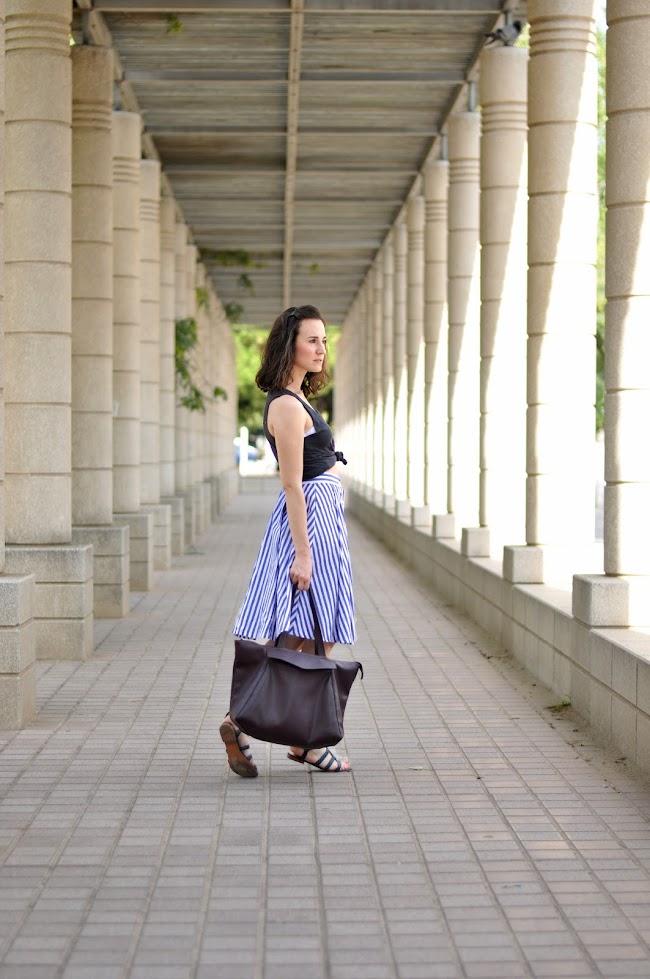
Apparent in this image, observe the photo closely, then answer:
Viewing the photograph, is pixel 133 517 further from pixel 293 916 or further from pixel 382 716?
pixel 293 916

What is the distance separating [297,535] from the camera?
21.5ft

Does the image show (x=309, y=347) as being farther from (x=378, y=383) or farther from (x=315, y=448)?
(x=378, y=383)

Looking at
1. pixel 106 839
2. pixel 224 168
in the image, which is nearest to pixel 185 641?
pixel 106 839

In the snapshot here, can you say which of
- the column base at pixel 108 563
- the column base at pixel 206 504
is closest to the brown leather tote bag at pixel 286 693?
the column base at pixel 108 563

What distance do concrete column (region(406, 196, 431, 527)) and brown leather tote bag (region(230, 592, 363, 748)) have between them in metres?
15.7

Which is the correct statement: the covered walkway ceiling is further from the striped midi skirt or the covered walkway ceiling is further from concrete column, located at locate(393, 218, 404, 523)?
the striped midi skirt

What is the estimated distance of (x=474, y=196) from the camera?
55.1 ft

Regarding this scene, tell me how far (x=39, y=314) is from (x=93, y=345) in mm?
2688

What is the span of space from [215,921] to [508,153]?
10.1m

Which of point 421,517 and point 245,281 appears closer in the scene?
point 421,517

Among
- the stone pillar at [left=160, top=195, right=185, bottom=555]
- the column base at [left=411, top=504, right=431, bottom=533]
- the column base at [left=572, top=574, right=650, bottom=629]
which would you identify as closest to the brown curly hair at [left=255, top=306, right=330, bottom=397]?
the column base at [left=572, top=574, right=650, bottom=629]

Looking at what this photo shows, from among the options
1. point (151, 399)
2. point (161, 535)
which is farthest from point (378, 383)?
point (161, 535)

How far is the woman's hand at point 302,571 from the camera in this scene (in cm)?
652

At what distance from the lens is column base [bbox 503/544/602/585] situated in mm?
10656
